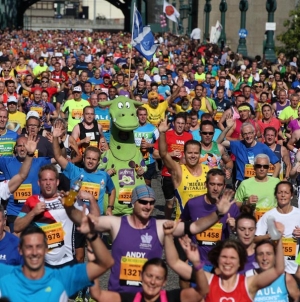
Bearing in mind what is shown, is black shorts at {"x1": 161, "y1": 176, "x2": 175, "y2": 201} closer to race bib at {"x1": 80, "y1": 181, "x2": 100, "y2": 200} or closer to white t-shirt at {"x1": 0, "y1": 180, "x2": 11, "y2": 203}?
race bib at {"x1": 80, "y1": 181, "x2": 100, "y2": 200}

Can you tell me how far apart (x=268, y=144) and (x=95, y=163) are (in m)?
3.22

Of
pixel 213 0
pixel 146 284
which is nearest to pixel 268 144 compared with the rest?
pixel 146 284

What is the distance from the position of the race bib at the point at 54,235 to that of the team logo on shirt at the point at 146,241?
4.34 ft

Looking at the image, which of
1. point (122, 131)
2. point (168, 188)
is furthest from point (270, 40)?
point (122, 131)

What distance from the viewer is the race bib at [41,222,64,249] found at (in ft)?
27.6

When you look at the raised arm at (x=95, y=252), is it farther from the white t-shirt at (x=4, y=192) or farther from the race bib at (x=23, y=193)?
the race bib at (x=23, y=193)

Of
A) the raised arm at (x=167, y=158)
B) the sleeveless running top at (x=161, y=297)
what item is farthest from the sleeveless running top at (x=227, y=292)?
the raised arm at (x=167, y=158)

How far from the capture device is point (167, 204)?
12414mm

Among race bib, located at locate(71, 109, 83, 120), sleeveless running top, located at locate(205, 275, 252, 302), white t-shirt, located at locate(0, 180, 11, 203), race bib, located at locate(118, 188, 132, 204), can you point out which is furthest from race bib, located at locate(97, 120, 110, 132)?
sleeveless running top, located at locate(205, 275, 252, 302)

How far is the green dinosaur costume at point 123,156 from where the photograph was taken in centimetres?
1080

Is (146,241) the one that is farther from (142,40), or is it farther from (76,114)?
(142,40)

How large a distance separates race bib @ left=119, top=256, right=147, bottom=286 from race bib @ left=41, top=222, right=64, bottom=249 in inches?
48.4

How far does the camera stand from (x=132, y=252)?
7328mm

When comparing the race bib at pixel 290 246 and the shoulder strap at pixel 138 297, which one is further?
the race bib at pixel 290 246
